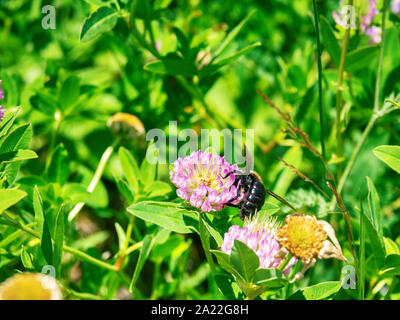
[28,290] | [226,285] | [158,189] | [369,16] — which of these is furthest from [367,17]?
[28,290]

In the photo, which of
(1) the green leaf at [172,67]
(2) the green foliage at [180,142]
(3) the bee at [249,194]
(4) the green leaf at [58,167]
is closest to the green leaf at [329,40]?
(2) the green foliage at [180,142]

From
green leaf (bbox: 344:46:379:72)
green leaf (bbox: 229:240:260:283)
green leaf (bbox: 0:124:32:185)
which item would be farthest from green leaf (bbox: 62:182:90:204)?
green leaf (bbox: 344:46:379:72)

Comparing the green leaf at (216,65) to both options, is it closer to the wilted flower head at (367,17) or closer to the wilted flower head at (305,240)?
the wilted flower head at (367,17)

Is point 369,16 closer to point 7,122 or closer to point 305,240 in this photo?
point 305,240

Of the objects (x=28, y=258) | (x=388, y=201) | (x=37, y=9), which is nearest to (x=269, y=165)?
(x=388, y=201)

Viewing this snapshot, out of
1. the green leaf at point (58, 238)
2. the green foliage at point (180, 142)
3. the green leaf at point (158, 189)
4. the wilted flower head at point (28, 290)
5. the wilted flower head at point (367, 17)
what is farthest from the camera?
the wilted flower head at point (367, 17)
